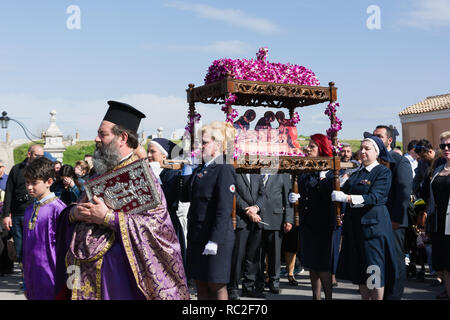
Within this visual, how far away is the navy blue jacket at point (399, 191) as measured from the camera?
6605 mm

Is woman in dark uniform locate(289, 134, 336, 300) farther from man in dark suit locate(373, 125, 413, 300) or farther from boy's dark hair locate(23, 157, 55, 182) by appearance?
boy's dark hair locate(23, 157, 55, 182)

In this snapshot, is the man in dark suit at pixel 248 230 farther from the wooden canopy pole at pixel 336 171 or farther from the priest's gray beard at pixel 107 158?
the priest's gray beard at pixel 107 158

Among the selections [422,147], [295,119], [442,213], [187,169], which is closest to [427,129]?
[422,147]

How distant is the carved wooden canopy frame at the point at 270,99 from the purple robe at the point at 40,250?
1.96m

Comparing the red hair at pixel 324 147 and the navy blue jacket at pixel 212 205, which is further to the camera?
the red hair at pixel 324 147

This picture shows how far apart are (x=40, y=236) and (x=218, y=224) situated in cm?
165

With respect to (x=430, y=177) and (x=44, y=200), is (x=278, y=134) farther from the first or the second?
(x=44, y=200)

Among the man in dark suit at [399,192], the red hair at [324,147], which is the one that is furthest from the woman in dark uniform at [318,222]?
the man in dark suit at [399,192]

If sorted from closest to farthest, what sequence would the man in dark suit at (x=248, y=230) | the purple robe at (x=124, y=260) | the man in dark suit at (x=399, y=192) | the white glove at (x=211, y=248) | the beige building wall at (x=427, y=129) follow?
1. the purple robe at (x=124, y=260)
2. the white glove at (x=211, y=248)
3. the man in dark suit at (x=399, y=192)
4. the man in dark suit at (x=248, y=230)
5. the beige building wall at (x=427, y=129)

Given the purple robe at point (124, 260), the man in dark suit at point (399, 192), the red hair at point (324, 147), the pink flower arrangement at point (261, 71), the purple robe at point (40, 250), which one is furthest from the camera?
the red hair at point (324, 147)

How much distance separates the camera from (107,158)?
4.12 meters

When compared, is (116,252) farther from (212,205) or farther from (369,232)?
(369,232)

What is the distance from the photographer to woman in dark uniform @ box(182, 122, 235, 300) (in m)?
5.16
